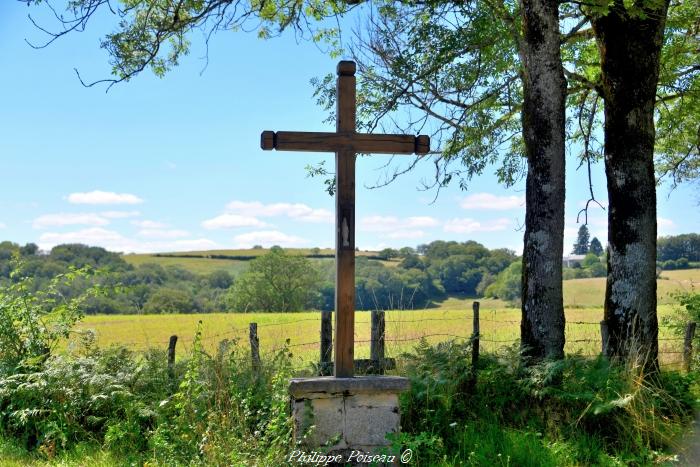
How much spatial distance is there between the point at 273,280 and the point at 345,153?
35.5 m

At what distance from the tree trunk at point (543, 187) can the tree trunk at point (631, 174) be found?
1269 millimetres

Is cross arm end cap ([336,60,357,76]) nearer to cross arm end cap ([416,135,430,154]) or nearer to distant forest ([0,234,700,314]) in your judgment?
cross arm end cap ([416,135,430,154])

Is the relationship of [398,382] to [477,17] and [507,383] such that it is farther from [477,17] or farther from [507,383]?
[477,17]

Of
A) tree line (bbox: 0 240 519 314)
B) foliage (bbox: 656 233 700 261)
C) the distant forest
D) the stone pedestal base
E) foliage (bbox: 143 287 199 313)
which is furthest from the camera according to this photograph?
foliage (bbox: 143 287 199 313)

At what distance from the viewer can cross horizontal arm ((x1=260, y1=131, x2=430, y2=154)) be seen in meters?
6.16

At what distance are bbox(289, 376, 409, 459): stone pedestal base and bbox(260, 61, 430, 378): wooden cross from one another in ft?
0.72

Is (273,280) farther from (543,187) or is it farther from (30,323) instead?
(543,187)

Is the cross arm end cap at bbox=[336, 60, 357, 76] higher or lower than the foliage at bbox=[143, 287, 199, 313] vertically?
higher

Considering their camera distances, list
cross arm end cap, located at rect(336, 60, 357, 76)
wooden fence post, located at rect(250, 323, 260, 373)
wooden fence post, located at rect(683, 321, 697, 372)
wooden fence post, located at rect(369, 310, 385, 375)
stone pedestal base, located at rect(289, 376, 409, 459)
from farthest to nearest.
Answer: wooden fence post, located at rect(683, 321, 697, 372) → wooden fence post, located at rect(369, 310, 385, 375) → wooden fence post, located at rect(250, 323, 260, 373) → cross arm end cap, located at rect(336, 60, 357, 76) → stone pedestal base, located at rect(289, 376, 409, 459)

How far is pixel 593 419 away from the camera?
6.95m

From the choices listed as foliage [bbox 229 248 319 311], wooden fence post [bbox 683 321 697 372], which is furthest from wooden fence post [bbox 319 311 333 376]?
foliage [bbox 229 248 319 311]

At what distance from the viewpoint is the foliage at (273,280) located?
4047 cm

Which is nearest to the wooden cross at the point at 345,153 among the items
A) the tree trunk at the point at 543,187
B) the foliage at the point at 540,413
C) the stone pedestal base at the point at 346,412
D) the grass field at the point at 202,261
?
the stone pedestal base at the point at 346,412

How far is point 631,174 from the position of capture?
918 cm
